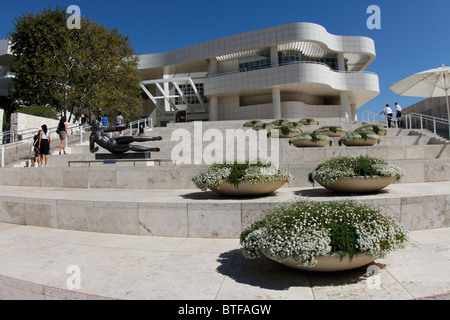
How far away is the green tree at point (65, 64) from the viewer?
25609 millimetres

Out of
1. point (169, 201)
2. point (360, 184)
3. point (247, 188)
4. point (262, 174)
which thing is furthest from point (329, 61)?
point (169, 201)

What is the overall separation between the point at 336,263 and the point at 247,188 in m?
3.00

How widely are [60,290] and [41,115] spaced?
69.6ft

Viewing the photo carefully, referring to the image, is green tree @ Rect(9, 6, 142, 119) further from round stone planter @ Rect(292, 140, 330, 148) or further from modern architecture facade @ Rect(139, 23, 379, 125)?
round stone planter @ Rect(292, 140, 330, 148)

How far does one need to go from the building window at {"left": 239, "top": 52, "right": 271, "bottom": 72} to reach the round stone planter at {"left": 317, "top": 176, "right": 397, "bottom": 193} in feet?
102

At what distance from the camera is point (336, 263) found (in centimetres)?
340

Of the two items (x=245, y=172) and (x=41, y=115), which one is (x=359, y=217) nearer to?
(x=245, y=172)

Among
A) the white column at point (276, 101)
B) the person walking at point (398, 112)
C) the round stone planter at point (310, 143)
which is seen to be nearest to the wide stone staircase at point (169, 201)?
the round stone planter at point (310, 143)

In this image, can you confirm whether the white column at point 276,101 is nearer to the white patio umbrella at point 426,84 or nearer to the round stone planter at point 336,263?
the white patio umbrella at point 426,84

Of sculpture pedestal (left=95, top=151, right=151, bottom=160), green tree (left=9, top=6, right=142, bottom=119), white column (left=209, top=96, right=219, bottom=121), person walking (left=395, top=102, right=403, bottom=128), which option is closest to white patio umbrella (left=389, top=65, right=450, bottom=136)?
person walking (left=395, top=102, right=403, bottom=128)

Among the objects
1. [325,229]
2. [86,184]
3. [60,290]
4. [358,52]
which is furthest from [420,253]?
[358,52]

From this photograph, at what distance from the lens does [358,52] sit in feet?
120

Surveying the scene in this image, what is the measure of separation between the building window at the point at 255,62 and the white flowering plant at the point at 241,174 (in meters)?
31.0

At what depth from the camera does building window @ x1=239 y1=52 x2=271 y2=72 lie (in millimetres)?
35781
